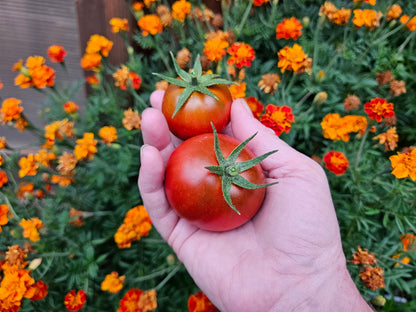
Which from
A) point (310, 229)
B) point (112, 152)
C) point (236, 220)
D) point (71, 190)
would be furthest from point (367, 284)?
point (71, 190)

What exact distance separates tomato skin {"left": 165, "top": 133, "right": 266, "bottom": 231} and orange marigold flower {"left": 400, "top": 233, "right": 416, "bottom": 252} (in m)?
0.78

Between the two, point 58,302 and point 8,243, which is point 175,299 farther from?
point 8,243

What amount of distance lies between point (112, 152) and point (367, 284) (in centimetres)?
118

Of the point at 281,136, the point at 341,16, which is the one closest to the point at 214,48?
the point at 281,136

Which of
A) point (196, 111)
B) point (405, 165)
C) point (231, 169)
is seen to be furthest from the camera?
point (405, 165)

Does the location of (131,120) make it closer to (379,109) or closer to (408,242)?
(379,109)

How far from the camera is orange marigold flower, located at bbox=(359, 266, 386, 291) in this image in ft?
3.70

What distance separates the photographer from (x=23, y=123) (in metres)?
1.39

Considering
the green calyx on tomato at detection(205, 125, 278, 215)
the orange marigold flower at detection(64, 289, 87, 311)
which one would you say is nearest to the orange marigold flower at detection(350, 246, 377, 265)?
the green calyx on tomato at detection(205, 125, 278, 215)

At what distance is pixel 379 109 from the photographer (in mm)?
1229

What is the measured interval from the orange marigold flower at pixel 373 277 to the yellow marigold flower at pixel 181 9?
1.30 metres

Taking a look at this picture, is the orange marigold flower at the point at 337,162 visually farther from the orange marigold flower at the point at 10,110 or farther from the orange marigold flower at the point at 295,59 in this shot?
the orange marigold flower at the point at 10,110

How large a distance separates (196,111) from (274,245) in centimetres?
50

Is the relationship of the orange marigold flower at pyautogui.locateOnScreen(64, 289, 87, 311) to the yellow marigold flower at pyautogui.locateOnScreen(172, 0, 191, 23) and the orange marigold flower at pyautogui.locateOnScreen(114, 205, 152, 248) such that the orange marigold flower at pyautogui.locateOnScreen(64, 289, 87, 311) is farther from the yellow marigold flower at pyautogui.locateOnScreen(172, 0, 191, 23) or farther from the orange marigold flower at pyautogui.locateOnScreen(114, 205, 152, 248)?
the yellow marigold flower at pyautogui.locateOnScreen(172, 0, 191, 23)
